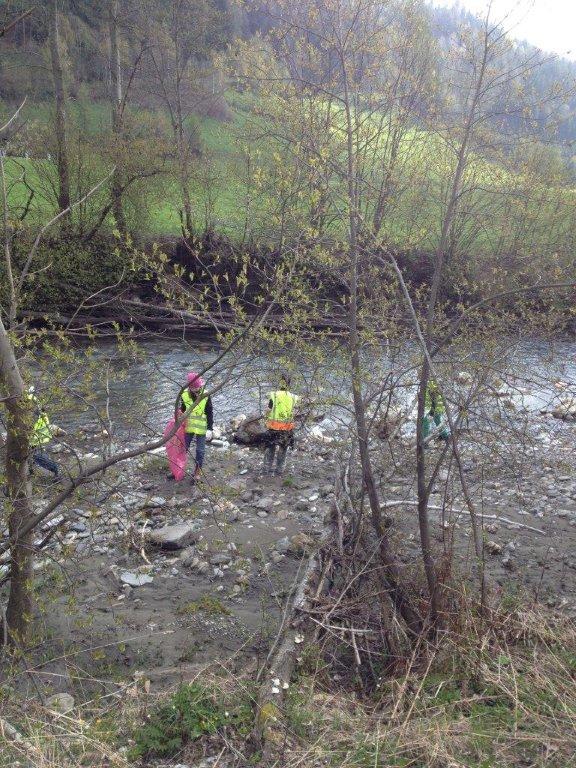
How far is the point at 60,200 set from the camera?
1945cm

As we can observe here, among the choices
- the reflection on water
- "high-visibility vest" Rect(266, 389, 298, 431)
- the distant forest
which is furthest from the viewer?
the distant forest

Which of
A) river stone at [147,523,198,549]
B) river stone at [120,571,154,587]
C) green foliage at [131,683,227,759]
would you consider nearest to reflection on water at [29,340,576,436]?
river stone at [147,523,198,549]

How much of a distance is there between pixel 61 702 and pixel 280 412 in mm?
5911

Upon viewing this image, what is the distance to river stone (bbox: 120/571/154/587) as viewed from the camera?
7434 millimetres

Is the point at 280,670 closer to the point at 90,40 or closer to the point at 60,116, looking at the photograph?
the point at 60,116

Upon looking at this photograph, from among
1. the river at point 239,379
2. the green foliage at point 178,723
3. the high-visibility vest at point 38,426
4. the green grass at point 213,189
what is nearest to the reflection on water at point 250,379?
the river at point 239,379

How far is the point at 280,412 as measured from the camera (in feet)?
33.9

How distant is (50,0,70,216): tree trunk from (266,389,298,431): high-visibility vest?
11943 millimetres

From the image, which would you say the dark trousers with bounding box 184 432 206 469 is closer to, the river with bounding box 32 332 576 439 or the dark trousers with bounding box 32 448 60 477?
the river with bounding box 32 332 576 439

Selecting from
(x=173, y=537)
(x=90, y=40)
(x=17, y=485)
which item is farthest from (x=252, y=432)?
(x=90, y=40)

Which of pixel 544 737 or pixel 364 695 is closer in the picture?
pixel 544 737

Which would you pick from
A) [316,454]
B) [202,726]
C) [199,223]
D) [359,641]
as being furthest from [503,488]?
[199,223]

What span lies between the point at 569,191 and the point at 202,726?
14095 mm

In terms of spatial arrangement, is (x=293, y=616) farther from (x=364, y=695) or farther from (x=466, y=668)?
(x=466, y=668)
